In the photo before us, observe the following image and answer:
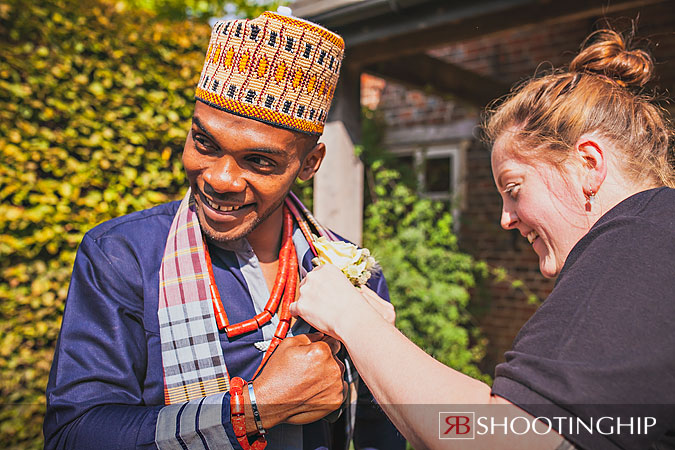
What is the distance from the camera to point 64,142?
10.1ft

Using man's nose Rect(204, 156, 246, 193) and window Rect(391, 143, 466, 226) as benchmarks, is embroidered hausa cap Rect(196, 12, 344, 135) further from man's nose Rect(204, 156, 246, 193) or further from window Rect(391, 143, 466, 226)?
window Rect(391, 143, 466, 226)

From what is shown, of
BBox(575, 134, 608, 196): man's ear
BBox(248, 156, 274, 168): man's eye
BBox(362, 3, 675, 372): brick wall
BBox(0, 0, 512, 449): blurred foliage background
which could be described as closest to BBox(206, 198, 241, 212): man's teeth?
BBox(248, 156, 274, 168): man's eye

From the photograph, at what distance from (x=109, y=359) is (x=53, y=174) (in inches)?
85.7

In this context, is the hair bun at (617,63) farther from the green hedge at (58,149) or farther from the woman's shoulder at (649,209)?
the green hedge at (58,149)

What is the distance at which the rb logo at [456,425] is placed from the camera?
1.10 meters

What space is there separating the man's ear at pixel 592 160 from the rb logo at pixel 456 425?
0.75 meters

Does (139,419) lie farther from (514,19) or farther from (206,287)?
(514,19)

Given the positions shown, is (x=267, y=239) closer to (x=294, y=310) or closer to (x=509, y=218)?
(x=294, y=310)

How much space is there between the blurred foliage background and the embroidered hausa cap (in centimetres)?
195

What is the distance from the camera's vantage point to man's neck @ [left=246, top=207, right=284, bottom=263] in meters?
1.83

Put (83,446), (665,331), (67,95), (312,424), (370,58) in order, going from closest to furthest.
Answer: (665,331)
(83,446)
(312,424)
(67,95)
(370,58)

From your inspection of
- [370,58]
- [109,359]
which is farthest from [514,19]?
[109,359]

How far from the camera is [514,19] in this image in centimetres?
321

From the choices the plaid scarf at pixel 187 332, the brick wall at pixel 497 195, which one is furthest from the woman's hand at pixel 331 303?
the brick wall at pixel 497 195
